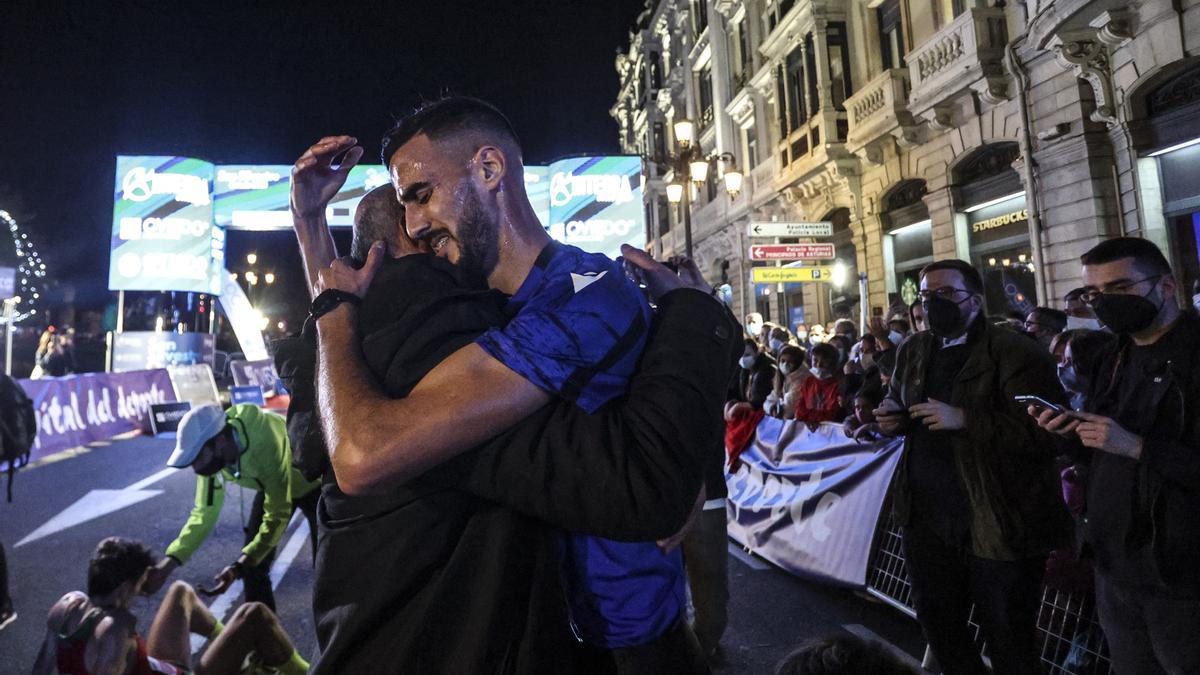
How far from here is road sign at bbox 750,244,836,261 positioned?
12370mm

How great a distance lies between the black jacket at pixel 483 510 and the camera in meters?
1.11

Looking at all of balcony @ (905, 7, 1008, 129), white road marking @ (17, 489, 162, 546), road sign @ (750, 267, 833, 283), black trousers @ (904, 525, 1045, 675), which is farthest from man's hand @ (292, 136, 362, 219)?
balcony @ (905, 7, 1008, 129)

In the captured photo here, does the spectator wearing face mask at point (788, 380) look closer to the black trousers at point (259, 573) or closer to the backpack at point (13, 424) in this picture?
the black trousers at point (259, 573)

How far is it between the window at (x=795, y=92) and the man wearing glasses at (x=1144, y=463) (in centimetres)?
1918

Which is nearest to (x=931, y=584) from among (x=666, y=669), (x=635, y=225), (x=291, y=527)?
(x=666, y=669)

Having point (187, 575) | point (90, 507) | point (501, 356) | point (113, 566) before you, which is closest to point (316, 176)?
point (501, 356)

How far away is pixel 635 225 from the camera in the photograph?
59.6 ft

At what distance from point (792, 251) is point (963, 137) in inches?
172

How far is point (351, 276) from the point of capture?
4.16ft

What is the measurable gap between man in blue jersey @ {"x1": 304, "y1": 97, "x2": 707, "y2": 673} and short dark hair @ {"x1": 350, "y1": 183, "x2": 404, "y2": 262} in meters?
0.14

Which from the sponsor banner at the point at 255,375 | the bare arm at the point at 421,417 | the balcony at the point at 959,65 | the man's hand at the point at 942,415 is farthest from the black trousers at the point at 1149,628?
the sponsor banner at the point at 255,375

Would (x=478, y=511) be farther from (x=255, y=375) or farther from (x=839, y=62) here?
(x=255, y=375)

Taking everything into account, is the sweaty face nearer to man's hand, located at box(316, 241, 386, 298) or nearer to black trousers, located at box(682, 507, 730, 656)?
man's hand, located at box(316, 241, 386, 298)

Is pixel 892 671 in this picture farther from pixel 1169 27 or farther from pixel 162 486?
pixel 1169 27
